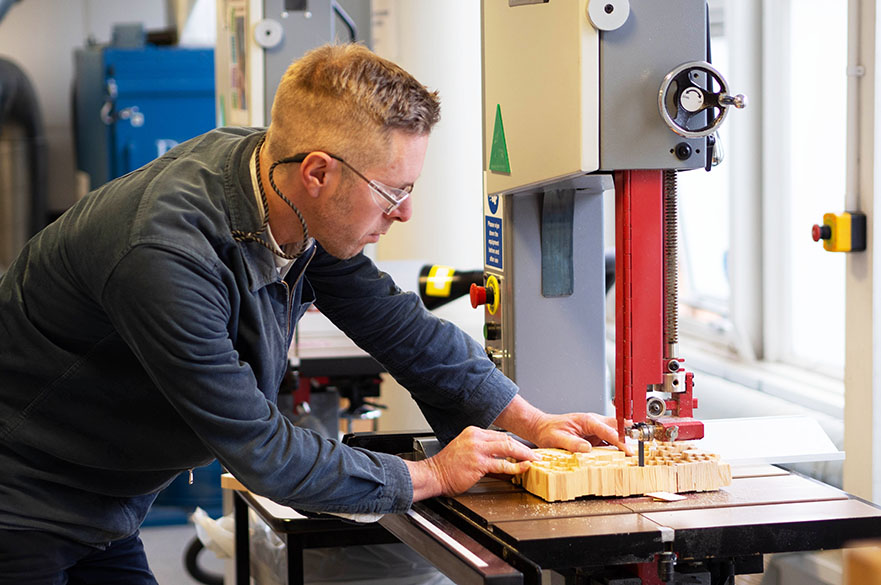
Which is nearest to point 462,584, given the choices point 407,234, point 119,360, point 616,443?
point 616,443

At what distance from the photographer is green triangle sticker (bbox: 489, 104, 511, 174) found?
170 centimetres

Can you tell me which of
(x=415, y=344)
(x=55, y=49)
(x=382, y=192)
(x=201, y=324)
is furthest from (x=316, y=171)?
(x=55, y=49)

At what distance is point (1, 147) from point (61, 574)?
538cm

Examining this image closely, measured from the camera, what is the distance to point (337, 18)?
10.4ft

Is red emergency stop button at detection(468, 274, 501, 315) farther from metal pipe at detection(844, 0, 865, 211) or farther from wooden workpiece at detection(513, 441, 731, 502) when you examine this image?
metal pipe at detection(844, 0, 865, 211)

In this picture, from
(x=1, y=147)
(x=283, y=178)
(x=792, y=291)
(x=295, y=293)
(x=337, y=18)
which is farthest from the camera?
(x=1, y=147)

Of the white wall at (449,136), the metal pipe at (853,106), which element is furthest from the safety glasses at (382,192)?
the white wall at (449,136)

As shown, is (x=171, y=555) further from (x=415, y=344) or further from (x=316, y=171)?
(x=316, y=171)

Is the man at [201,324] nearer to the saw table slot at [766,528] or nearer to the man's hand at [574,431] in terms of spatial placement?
the man's hand at [574,431]

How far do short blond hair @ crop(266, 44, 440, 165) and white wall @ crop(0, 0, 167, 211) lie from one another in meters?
6.44

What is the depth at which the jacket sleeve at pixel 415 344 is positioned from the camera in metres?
1.67

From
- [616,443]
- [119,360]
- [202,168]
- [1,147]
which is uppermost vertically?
[1,147]

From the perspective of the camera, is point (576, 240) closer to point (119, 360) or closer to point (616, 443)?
point (616, 443)

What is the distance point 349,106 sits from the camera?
133 cm
